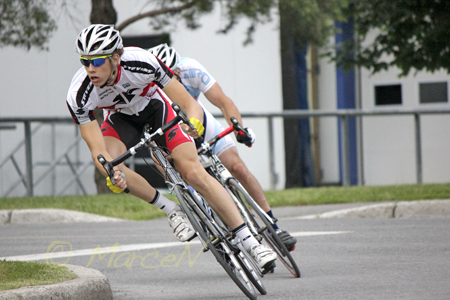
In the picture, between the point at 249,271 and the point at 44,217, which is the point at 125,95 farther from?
the point at 44,217

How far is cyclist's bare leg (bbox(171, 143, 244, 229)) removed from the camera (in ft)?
16.4

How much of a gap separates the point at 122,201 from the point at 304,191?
3.12 metres

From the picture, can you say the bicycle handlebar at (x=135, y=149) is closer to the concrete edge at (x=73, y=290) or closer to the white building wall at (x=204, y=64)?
the concrete edge at (x=73, y=290)

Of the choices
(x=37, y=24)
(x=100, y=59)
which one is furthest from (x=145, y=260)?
(x=37, y=24)

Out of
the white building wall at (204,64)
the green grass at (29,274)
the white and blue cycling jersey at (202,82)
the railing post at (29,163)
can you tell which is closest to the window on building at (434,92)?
the white building wall at (204,64)

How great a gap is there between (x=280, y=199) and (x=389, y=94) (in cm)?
742

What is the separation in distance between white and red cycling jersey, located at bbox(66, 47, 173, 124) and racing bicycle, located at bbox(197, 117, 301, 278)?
0.73m

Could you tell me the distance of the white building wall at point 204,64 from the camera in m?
15.2

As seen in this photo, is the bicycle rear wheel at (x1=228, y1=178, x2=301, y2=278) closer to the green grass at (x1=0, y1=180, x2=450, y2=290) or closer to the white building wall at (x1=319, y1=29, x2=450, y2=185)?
the green grass at (x1=0, y1=180, x2=450, y2=290)

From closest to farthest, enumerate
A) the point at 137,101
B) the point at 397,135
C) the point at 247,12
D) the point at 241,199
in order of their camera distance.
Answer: the point at 137,101 → the point at 241,199 → the point at 247,12 → the point at 397,135

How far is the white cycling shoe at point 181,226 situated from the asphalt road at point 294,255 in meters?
0.43

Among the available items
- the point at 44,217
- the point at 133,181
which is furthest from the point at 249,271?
the point at 44,217

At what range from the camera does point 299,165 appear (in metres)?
17.4

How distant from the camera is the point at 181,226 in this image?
5129 millimetres
